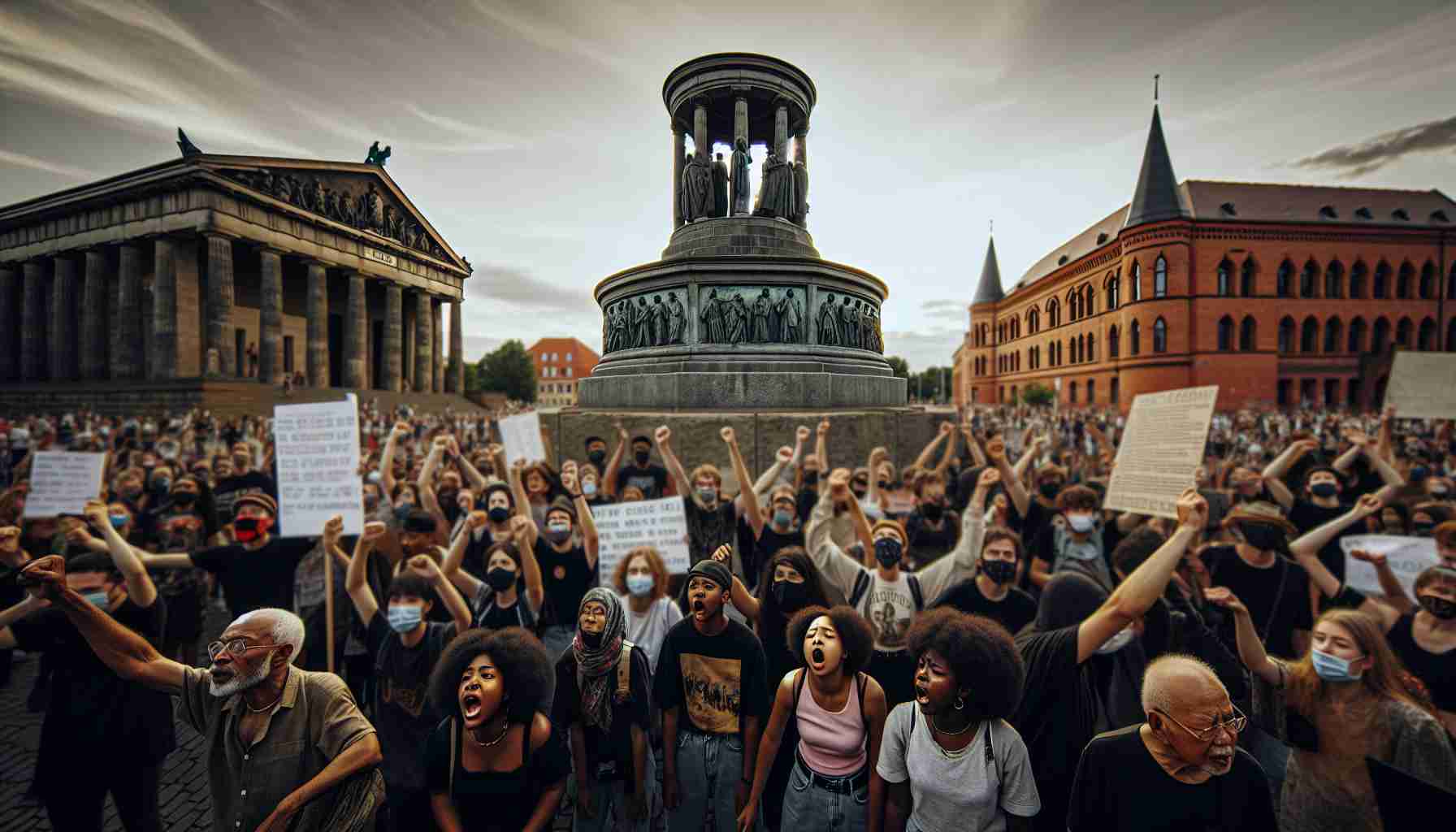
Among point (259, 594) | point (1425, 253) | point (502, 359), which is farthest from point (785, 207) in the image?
point (502, 359)

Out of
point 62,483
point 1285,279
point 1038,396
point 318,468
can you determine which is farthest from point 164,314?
point 1285,279

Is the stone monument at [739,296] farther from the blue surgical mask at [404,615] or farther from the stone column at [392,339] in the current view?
the stone column at [392,339]

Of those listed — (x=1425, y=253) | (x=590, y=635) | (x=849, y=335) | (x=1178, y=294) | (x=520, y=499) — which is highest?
(x=1425, y=253)

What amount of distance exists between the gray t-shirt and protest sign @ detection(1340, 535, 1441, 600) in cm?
338

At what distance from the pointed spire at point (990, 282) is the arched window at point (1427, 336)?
32230 mm

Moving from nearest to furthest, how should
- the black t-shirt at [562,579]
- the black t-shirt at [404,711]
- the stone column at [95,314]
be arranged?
1. the black t-shirt at [404,711]
2. the black t-shirt at [562,579]
3. the stone column at [95,314]

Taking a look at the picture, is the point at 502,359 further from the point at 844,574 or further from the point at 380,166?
the point at 844,574

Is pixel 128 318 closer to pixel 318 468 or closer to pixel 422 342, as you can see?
pixel 422 342

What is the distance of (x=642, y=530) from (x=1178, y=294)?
49563 mm

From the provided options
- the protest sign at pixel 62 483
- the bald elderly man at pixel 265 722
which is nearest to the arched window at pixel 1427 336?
the bald elderly man at pixel 265 722

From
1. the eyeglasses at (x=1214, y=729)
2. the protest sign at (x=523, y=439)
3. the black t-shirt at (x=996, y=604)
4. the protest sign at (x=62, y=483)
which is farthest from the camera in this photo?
the protest sign at (x=523, y=439)

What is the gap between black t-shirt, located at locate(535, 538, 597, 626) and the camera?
414cm

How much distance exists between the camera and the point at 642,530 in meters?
4.53

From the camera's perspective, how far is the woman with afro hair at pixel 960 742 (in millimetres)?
2215
